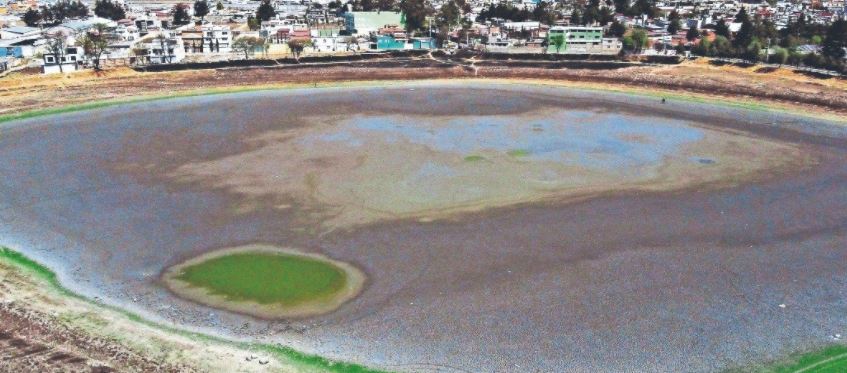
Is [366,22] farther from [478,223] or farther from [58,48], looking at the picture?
[478,223]

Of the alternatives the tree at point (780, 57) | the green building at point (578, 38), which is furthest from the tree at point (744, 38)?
the green building at point (578, 38)

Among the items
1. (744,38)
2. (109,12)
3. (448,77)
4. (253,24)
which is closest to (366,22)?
(253,24)

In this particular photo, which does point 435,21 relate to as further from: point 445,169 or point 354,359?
point 354,359

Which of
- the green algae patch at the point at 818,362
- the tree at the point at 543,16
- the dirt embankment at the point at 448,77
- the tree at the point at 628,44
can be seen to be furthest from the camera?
the tree at the point at 543,16

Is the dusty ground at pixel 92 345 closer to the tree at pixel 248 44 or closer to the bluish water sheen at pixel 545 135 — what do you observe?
the bluish water sheen at pixel 545 135

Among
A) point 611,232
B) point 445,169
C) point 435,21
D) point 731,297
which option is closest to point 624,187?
point 611,232

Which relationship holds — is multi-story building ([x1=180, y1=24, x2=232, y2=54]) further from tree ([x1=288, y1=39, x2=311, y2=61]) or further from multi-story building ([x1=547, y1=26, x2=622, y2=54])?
multi-story building ([x1=547, y1=26, x2=622, y2=54])
